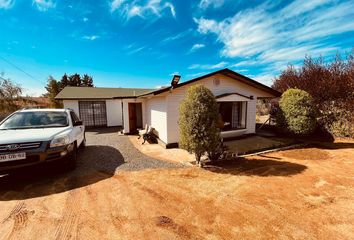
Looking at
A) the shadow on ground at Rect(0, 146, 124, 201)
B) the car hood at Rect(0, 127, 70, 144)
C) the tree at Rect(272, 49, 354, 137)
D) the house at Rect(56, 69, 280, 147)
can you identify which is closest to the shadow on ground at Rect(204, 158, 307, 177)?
the house at Rect(56, 69, 280, 147)

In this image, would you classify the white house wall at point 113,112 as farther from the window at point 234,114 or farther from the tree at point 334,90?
the tree at point 334,90

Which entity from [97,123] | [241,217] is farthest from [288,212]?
[97,123]

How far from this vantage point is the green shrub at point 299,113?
8.36 meters

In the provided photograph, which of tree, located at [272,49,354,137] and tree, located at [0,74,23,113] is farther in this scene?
tree, located at [0,74,23,113]

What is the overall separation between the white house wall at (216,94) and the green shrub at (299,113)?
5.61 ft

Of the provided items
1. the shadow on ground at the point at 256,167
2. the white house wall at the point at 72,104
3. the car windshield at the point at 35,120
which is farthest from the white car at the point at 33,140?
the white house wall at the point at 72,104

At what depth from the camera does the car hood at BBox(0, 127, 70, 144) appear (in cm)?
409

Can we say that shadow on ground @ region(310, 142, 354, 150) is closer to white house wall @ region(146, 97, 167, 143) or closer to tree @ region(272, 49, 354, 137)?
tree @ region(272, 49, 354, 137)

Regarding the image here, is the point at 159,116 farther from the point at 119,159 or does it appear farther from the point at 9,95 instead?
the point at 9,95

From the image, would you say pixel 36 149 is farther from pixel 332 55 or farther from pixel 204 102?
pixel 332 55

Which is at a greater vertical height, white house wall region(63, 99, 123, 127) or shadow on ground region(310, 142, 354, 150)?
white house wall region(63, 99, 123, 127)

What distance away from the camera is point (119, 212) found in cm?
328

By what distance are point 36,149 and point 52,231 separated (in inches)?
91.7

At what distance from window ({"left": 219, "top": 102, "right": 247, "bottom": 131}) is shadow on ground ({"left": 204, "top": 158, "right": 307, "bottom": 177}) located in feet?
12.1
